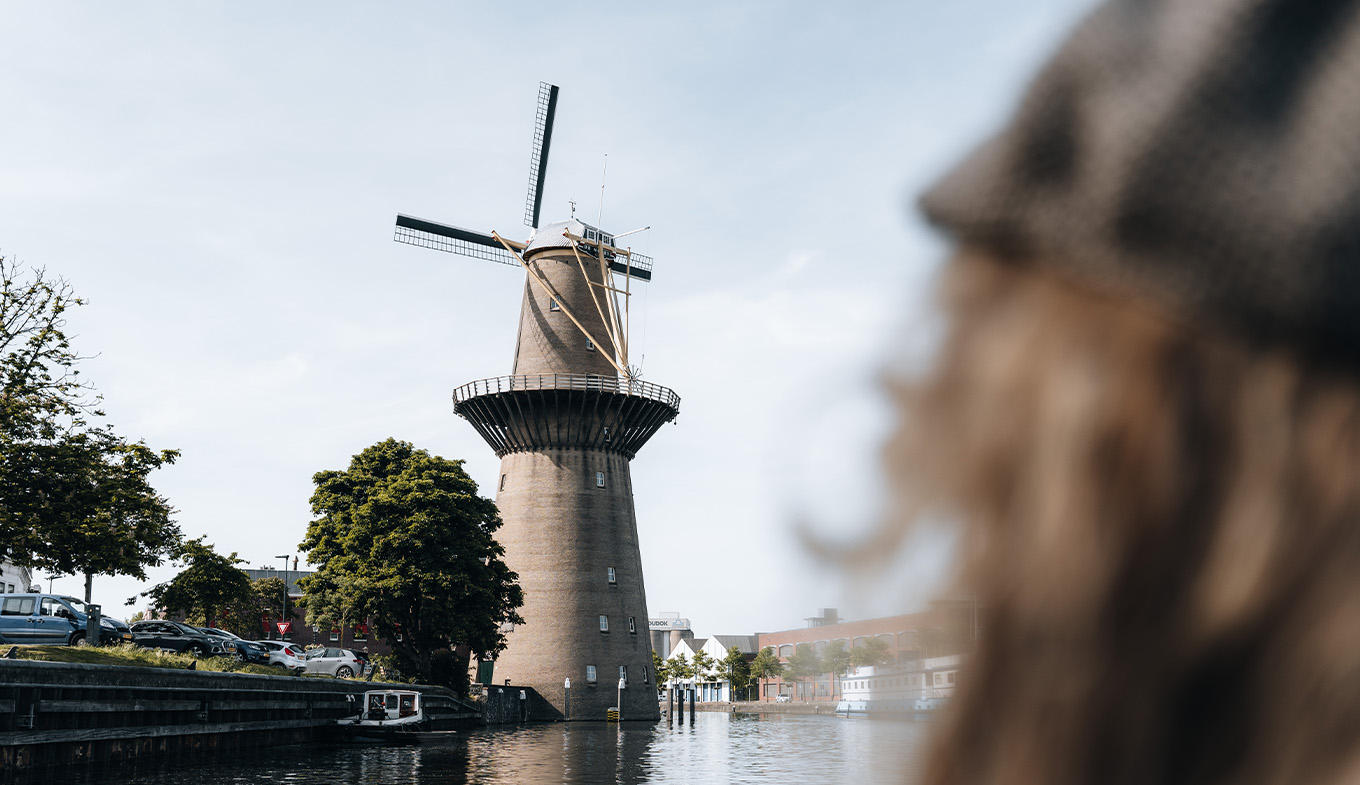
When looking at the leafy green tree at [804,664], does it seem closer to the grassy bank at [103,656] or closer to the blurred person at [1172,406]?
the blurred person at [1172,406]

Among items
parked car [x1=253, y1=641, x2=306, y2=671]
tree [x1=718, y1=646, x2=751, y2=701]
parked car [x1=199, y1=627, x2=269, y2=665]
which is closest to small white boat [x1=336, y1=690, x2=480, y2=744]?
parked car [x1=199, y1=627, x2=269, y2=665]

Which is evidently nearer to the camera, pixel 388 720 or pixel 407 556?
pixel 388 720

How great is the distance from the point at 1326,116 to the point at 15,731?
21795mm

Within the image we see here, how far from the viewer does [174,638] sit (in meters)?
38.9

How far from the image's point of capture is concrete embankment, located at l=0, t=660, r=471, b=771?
18625 mm

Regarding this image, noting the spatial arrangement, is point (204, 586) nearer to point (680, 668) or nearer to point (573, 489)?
point (573, 489)

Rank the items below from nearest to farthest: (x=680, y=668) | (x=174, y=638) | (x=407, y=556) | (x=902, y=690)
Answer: (x=902, y=690), (x=174, y=638), (x=407, y=556), (x=680, y=668)

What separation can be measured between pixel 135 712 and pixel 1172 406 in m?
25.6

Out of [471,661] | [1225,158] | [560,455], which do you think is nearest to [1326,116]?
[1225,158]

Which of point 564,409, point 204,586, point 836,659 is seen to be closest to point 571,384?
point 564,409

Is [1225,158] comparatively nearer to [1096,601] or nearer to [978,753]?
[1096,601]

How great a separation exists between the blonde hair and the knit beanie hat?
0.04 metres

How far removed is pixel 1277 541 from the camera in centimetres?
112

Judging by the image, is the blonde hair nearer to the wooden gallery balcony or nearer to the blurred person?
the blurred person
